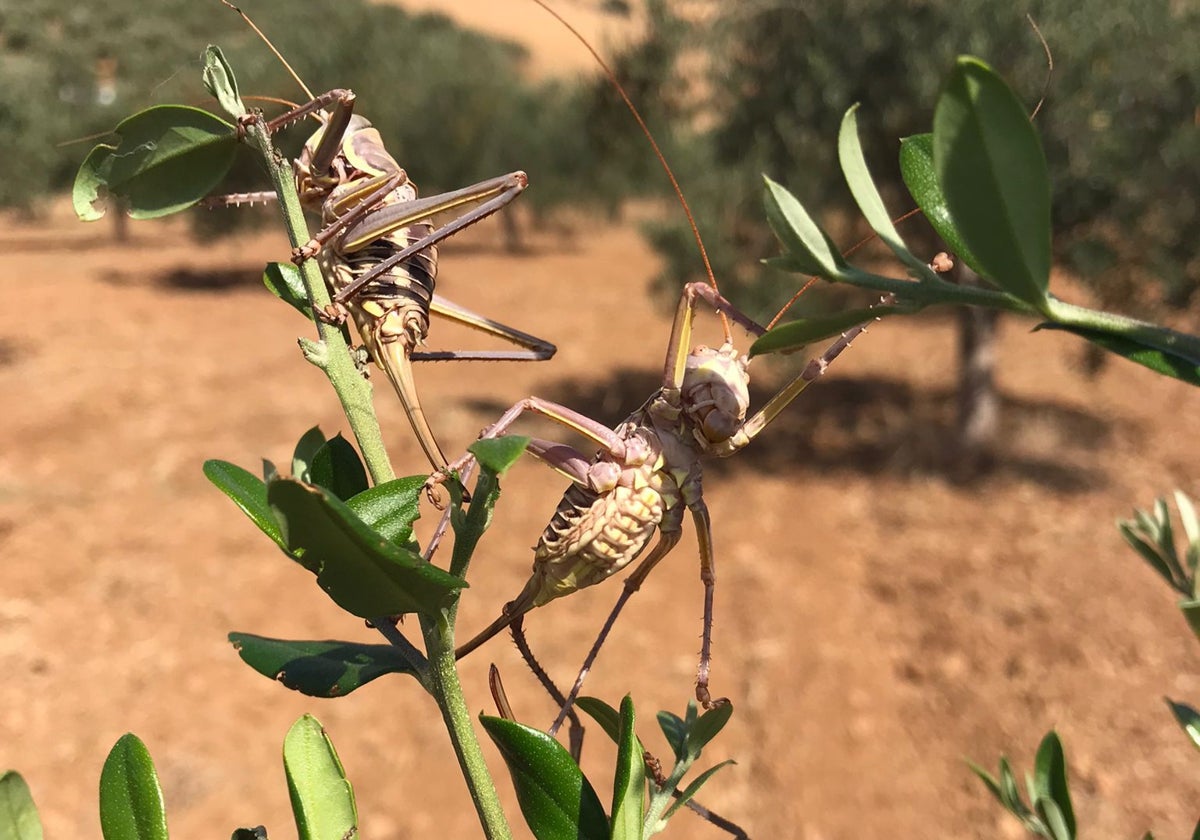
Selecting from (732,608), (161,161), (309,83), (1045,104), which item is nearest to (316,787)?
(161,161)

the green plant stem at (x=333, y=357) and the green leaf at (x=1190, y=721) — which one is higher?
the green plant stem at (x=333, y=357)

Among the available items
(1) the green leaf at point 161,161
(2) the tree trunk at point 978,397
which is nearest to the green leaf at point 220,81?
(1) the green leaf at point 161,161

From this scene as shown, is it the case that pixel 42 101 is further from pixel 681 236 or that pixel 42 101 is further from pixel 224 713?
pixel 224 713

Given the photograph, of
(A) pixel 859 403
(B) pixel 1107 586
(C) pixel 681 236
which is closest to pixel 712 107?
(C) pixel 681 236

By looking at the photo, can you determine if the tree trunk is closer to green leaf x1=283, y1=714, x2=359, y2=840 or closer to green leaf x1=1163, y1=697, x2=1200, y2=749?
green leaf x1=1163, y1=697, x2=1200, y2=749

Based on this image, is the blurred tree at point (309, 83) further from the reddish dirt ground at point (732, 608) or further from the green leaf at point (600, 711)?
the reddish dirt ground at point (732, 608)

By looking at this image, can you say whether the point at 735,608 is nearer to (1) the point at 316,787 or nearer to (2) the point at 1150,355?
(1) the point at 316,787

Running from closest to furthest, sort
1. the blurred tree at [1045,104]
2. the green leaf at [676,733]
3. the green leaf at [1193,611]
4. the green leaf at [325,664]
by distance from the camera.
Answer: the green leaf at [1193,611] → the green leaf at [325,664] → the green leaf at [676,733] → the blurred tree at [1045,104]
